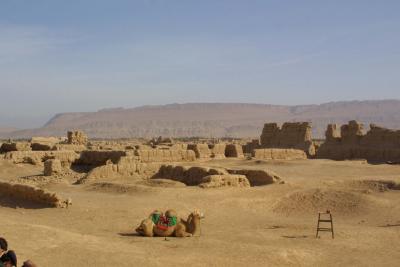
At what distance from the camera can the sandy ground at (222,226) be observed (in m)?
9.29

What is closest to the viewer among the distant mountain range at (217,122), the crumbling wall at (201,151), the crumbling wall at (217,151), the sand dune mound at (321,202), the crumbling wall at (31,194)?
the crumbling wall at (31,194)

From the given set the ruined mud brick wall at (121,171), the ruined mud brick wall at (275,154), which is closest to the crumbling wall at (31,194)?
the ruined mud brick wall at (121,171)

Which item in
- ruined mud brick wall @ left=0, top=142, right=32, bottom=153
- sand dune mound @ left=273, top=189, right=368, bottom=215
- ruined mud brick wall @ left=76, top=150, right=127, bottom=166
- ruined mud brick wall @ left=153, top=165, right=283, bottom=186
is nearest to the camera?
sand dune mound @ left=273, top=189, right=368, bottom=215

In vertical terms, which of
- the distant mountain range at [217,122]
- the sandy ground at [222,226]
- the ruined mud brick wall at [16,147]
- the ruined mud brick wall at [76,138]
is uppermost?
the distant mountain range at [217,122]

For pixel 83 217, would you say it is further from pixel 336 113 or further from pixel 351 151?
pixel 336 113

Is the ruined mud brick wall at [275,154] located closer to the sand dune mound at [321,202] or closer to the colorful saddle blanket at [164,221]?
the sand dune mound at [321,202]

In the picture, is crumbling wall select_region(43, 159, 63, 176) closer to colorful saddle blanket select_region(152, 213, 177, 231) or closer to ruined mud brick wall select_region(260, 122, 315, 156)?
colorful saddle blanket select_region(152, 213, 177, 231)

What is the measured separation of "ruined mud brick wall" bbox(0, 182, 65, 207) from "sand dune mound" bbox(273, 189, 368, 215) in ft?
21.1

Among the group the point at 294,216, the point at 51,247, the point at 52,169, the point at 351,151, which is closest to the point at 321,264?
the point at 51,247

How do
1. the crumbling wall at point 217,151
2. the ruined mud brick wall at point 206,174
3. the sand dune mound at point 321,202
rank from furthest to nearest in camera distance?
1. the crumbling wall at point 217,151
2. the ruined mud brick wall at point 206,174
3. the sand dune mound at point 321,202

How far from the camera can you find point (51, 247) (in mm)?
9234

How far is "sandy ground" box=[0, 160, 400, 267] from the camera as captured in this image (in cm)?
929

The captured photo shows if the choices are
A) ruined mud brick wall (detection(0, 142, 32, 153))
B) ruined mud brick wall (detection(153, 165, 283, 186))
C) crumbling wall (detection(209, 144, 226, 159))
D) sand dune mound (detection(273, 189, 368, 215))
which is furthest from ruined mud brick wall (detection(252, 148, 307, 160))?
sand dune mound (detection(273, 189, 368, 215))

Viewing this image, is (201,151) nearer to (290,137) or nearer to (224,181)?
(290,137)
